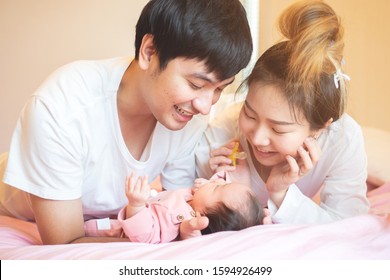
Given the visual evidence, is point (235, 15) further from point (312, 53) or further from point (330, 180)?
point (330, 180)

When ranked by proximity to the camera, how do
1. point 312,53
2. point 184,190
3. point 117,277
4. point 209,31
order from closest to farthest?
point 117,277, point 209,31, point 312,53, point 184,190

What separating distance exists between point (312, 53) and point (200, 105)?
27cm

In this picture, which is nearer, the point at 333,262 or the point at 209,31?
the point at 333,262

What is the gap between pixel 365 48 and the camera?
6.63 ft

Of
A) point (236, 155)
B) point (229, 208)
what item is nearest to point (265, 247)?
point (229, 208)

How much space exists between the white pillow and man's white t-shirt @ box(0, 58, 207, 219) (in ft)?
2.20

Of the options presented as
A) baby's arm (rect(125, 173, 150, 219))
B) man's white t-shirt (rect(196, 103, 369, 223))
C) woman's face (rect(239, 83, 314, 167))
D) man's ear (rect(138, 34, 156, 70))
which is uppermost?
man's ear (rect(138, 34, 156, 70))

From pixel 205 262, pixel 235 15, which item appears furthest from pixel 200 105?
pixel 205 262

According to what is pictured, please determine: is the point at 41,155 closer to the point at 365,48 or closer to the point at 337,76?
the point at 337,76

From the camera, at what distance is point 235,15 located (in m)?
0.95

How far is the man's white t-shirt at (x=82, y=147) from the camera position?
3.12ft

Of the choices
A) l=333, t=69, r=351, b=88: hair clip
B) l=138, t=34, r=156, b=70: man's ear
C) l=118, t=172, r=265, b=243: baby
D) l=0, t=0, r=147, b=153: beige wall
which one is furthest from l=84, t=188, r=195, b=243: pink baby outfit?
l=0, t=0, r=147, b=153: beige wall

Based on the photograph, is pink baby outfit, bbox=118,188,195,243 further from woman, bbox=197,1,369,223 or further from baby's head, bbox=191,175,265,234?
woman, bbox=197,1,369,223

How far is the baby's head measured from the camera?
1.00 meters
